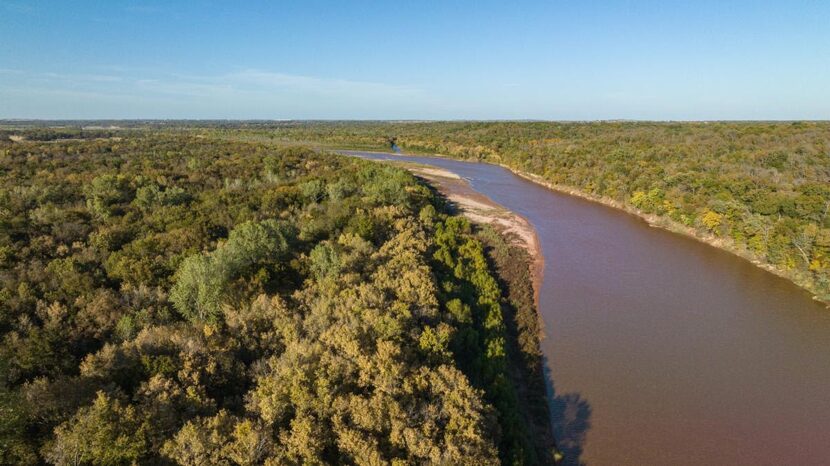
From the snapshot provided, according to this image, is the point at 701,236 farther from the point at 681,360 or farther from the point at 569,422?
the point at 569,422

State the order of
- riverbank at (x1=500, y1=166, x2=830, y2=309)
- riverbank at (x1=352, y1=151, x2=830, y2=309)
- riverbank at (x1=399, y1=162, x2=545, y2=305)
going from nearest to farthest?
riverbank at (x1=352, y1=151, x2=830, y2=309), riverbank at (x1=500, y1=166, x2=830, y2=309), riverbank at (x1=399, y1=162, x2=545, y2=305)

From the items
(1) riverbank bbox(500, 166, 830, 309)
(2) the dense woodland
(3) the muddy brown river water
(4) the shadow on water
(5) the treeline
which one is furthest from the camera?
(5) the treeline

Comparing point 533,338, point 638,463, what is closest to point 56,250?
point 533,338

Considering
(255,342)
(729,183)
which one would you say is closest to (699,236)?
(729,183)

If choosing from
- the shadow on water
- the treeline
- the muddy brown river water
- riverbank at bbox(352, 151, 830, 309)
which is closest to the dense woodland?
the shadow on water

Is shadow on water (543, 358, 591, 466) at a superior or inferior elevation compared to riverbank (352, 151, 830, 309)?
inferior

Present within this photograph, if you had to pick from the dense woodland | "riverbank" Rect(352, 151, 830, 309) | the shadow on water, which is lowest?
the shadow on water

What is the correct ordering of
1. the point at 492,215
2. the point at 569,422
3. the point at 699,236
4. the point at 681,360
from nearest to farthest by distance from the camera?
the point at 569,422
the point at 681,360
the point at 699,236
the point at 492,215

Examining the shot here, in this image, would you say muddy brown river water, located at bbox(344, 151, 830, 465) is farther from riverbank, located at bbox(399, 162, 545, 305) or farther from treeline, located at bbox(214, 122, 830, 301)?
treeline, located at bbox(214, 122, 830, 301)
